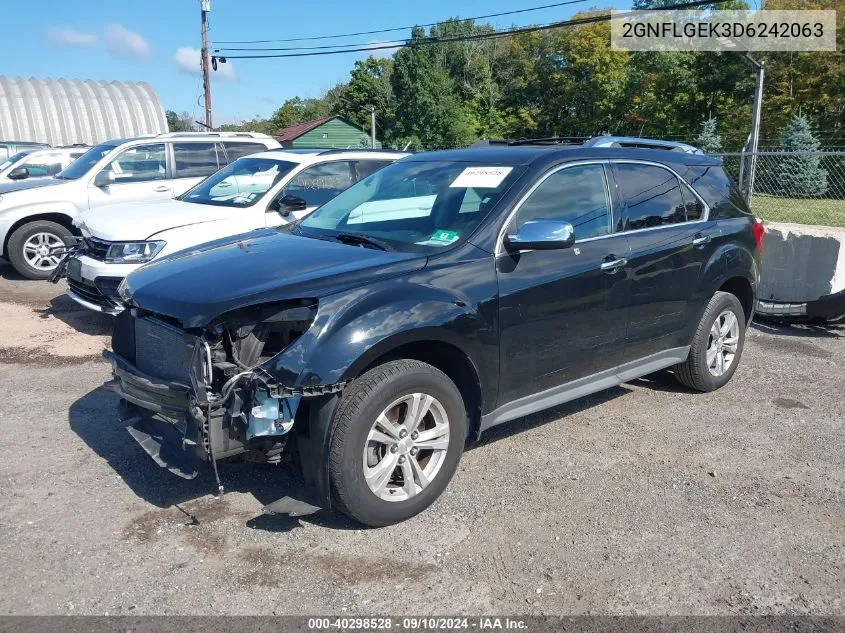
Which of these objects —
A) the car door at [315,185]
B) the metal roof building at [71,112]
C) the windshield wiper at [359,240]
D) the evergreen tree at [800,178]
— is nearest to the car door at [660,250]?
the windshield wiper at [359,240]

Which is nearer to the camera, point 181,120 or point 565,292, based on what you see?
point 565,292

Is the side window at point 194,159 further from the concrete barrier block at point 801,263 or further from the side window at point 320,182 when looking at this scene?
the concrete barrier block at point 801,263

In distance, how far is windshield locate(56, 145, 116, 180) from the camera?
10.2 meters

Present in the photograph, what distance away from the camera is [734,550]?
3.62 m

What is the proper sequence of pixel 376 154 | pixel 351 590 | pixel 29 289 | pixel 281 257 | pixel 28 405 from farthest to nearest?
pixel 29 289 < pixel 376 154 < pixel 28 405 < pixel 281 257 < pixel 351 590

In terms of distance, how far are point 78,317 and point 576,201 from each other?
19.5 ft

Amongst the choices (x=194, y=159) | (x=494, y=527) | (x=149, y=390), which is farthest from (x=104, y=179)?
(x=494, y=527)

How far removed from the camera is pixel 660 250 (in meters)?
5.04

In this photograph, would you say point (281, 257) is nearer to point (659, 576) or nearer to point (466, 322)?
point (466, 322)

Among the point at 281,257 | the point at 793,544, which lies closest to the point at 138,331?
the point at 281,257

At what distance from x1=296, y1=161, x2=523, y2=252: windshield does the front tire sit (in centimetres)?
86

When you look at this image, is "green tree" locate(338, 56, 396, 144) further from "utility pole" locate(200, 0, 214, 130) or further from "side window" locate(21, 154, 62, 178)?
"side window" locate(21, 154, 62, 178)

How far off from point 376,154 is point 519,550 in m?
5.98

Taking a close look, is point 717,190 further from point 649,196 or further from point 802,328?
point 802,328
